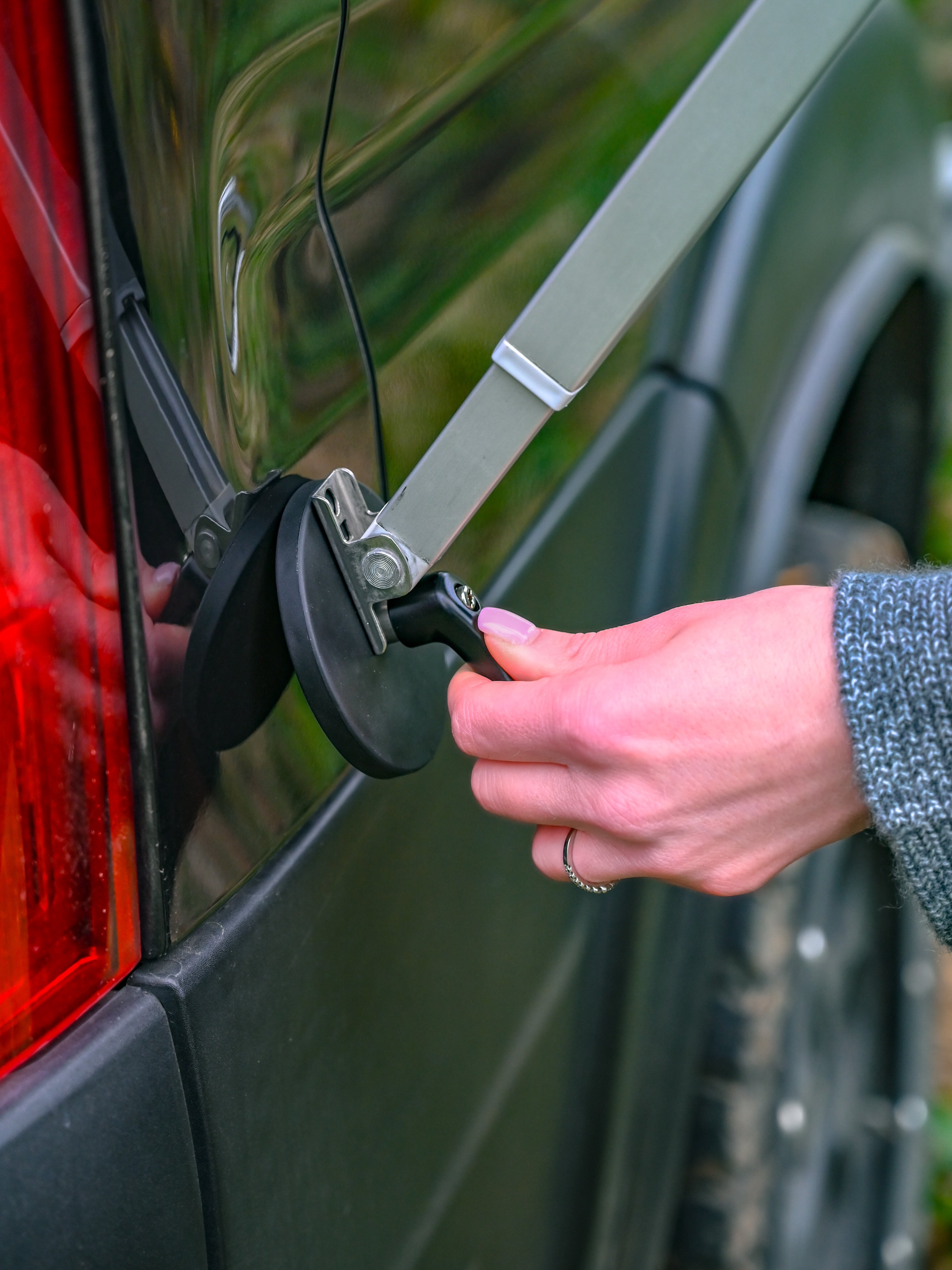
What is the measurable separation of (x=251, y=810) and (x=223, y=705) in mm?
88

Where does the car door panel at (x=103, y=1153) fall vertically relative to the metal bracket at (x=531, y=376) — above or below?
below

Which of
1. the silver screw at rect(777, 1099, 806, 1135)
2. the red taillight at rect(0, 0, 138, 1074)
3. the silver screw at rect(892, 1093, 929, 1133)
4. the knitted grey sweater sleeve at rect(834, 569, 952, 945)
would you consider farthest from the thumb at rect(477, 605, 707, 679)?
the silver screw at rect(892, 1093, 929, 1133)

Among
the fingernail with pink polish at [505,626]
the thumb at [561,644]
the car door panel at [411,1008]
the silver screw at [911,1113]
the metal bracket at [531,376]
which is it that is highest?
the metal bracket at [531,376]

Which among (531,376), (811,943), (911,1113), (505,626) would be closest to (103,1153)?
(505,626)

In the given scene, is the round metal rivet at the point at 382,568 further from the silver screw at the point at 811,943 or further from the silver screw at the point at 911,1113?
the silver screw at the point at 911,1113

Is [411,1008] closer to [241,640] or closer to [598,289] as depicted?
[241,640]

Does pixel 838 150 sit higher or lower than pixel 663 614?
higher

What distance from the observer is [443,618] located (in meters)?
0.84

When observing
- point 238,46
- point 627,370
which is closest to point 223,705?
point 238,46

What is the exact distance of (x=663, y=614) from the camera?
874mm

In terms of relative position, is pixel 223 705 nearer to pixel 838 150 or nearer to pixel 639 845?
pixel 639 845

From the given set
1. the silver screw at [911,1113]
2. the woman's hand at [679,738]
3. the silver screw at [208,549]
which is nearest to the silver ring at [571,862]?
the woman's hand at [679,738]

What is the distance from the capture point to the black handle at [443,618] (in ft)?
2.74

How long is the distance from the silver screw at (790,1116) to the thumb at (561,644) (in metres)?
1.17
